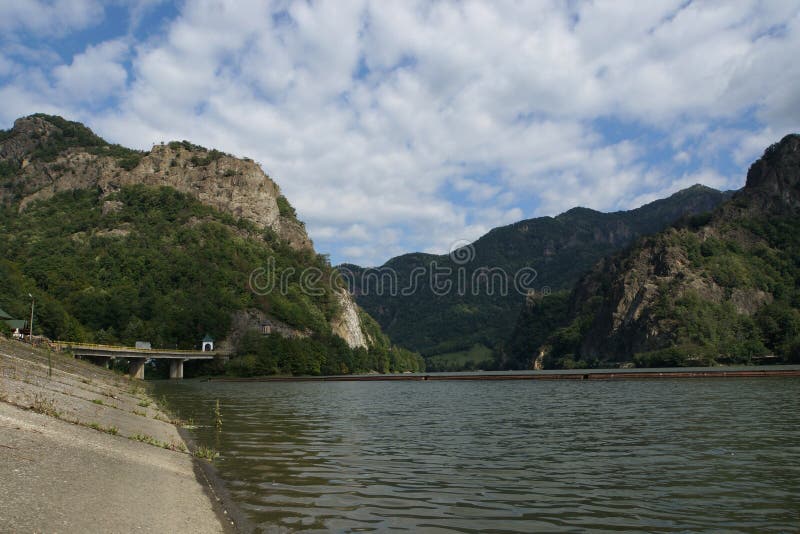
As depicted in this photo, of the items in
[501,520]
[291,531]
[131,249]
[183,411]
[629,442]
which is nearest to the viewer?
[291,531]

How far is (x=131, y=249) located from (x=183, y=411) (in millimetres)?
151225

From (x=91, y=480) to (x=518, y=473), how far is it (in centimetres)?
1250

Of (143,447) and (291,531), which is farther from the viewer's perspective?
(143,447)

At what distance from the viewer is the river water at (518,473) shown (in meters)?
13.2

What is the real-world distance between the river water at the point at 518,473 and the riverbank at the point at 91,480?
56.8 inches

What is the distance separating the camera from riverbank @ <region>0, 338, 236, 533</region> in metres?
9.85

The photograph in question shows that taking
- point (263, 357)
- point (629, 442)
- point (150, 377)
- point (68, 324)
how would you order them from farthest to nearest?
point (150, 377) → point (263, 357) → point (68, 324) → point (629, 442)

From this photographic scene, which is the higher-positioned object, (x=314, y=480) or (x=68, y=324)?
(x=68, y=324)

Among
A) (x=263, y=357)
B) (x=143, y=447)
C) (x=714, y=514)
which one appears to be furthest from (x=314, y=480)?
(x=263, y=357)

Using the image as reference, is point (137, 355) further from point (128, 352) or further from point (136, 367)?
point (136, 367)

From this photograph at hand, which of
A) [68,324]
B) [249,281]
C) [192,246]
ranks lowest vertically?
[68,324]

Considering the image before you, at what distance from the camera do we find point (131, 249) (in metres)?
178

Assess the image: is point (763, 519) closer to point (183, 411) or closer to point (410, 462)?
point (410, 462)

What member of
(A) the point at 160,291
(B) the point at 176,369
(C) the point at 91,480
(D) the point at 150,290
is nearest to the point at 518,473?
(C) the point at 91,480
